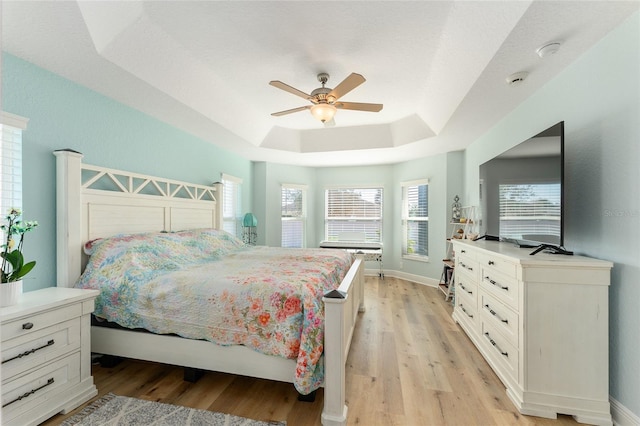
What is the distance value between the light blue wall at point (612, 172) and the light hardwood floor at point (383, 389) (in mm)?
644

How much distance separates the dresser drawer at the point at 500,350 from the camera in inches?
73.3

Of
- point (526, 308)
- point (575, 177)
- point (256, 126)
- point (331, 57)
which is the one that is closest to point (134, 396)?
point (526, 308)

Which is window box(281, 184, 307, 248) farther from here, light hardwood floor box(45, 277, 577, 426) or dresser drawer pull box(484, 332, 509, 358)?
dresser drawer pull box(484, 332, 509, 358)

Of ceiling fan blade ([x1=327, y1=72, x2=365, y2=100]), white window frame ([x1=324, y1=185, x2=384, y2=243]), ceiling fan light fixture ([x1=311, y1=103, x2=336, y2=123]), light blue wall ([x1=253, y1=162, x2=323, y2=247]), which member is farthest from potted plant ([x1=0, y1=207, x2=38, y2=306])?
white window frame ([x1=324, y1=185, x2=384, y2=243])

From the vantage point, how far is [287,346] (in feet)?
5.46

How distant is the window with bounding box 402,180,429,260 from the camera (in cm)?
A: 506

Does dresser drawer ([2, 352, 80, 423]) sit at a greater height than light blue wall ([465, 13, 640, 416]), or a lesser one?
lesser

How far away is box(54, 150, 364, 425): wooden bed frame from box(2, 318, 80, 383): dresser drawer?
0.31 m

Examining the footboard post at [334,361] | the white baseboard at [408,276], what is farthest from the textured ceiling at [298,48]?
the white baseboard at [408,276]

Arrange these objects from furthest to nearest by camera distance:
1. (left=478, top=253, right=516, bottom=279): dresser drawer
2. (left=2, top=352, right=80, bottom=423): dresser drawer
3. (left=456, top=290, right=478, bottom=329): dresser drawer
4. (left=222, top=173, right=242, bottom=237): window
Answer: (left=222, top=173, right=242, bottom=237): window → (left=456, top=290, right=478, bottom=329): dresser drawer → (left=478, top=253, right=516, bottom=279): dresser drawer → (left=2, top=352, right=80, bottom=423): dresser drawer

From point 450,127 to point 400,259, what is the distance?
290 centimetres

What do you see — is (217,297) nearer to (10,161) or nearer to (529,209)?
(10,161)

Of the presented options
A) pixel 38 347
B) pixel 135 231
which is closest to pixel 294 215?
pixel 135 231

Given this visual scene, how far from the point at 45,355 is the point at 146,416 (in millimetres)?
691
